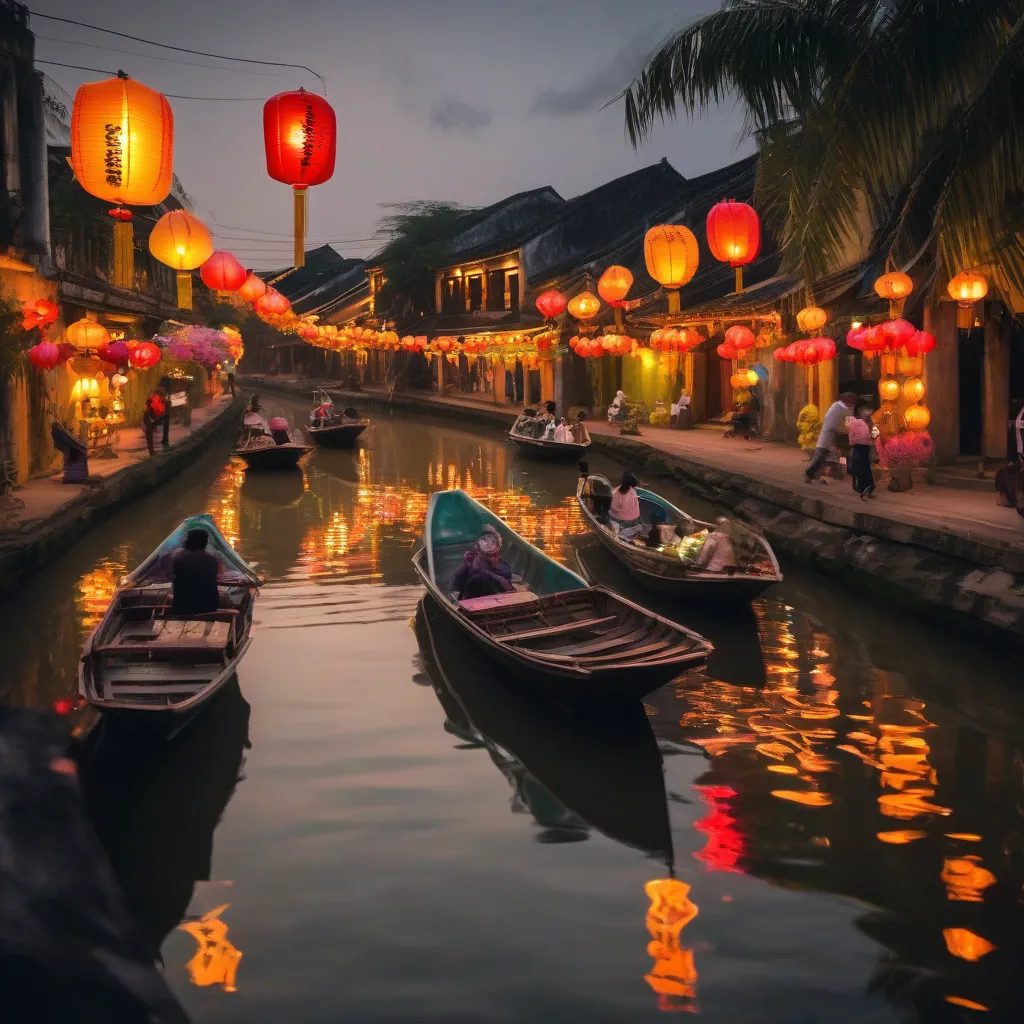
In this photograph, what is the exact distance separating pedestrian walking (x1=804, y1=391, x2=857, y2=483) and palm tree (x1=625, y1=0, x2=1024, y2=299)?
10.9ft

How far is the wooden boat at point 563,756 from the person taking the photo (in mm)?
6172

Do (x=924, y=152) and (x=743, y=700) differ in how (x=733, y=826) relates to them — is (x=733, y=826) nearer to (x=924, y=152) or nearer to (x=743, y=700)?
(x=743, y=700)

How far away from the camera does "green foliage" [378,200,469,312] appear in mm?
47812

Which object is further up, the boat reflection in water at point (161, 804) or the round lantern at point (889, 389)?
the round lantern at point (889, 389)

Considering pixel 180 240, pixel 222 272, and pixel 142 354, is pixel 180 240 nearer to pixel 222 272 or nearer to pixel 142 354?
pixel 222 272

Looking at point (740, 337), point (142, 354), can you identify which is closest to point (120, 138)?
point (142, 354)

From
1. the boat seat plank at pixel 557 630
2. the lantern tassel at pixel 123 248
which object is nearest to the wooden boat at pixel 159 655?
the boat seat plank at pixel 557 630

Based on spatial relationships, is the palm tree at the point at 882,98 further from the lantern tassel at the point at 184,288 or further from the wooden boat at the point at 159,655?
the lantern tassel at the point at 184,288

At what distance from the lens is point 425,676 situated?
895 cm

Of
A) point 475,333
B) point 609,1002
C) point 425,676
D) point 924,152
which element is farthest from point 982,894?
point 475,333

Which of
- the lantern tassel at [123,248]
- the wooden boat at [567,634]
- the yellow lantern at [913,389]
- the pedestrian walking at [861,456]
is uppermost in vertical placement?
the lantern tassel at [123,248]

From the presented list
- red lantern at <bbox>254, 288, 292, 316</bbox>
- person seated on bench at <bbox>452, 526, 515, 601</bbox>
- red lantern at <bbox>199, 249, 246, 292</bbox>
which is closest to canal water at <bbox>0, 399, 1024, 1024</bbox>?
person seated on bench at <bbox>452, 526, 515, 601</bbox>

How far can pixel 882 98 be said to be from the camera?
30.0 ft

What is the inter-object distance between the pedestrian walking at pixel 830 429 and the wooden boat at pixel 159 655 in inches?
358
